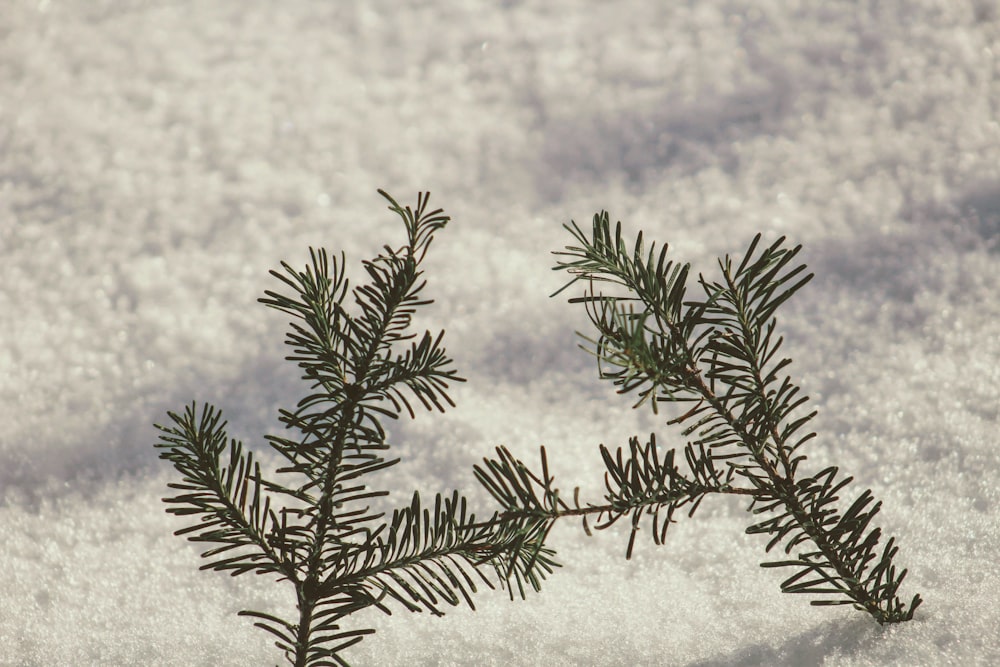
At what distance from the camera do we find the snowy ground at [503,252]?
539 millimetres

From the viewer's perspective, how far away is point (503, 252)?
35.7 inches

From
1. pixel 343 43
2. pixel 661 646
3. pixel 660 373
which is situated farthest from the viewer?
pixel 343 43

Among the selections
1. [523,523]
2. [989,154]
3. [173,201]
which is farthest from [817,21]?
[523,523]

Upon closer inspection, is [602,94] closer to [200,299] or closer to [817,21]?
[817,21]

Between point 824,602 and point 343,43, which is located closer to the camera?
point 824,602

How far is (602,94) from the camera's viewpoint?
3.34ft

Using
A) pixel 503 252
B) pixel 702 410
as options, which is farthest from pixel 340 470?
pixel 503 252

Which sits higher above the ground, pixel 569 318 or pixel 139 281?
pixel 139 281

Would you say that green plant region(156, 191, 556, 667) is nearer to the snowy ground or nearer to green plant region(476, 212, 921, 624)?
green plant region(476, 212, 921, 624)

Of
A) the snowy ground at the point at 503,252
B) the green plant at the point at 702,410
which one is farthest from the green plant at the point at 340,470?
the snowy ground at the point at 503,252

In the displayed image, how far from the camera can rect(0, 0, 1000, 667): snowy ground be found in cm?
54

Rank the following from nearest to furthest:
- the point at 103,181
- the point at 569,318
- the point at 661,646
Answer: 1. the point at 661,646
2. the point at 569,318
3. the point at 103,181

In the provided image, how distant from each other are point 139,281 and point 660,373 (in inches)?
27.0

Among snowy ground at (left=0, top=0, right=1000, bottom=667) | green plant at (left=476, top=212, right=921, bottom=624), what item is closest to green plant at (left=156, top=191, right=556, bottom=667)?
green plant at (left=476, top=212, right=921, bottom=624)
